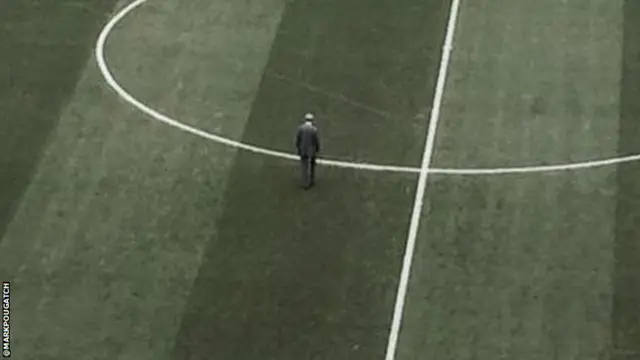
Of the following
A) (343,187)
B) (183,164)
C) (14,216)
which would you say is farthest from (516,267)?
(14,216)

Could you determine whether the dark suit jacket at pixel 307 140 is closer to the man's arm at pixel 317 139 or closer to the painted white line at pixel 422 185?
the man's arm at pixel 317 139

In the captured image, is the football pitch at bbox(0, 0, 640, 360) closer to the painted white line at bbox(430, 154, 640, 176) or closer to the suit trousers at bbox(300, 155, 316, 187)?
the painted white line at bbox(430, 154, 640, 176)

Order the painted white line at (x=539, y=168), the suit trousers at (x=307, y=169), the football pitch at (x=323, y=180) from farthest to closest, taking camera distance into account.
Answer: the painted white line at (x=539, y=168)
the suit trousers at (x=307, y=169)
the football pitch at (x=323, y=180)

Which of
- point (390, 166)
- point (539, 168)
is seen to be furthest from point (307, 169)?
point (539, 168)

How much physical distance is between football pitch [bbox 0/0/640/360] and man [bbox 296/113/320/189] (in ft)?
0.89

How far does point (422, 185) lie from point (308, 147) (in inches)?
85.2

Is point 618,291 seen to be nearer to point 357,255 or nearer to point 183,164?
point 357,255

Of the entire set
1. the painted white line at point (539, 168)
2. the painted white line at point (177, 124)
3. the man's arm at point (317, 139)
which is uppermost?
the man's arm at point (317, 139)

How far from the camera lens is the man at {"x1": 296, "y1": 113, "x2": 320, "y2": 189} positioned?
79.9ft

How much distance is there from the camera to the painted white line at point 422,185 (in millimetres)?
22250

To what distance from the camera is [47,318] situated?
22.3m

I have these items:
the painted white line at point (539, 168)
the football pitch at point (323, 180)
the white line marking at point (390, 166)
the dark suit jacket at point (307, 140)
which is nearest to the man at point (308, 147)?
the dark suit jacket at point (307, 140)

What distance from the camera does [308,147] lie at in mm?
24531

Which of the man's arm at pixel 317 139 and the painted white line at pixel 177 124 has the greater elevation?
the man's arm at pixel 317 139
